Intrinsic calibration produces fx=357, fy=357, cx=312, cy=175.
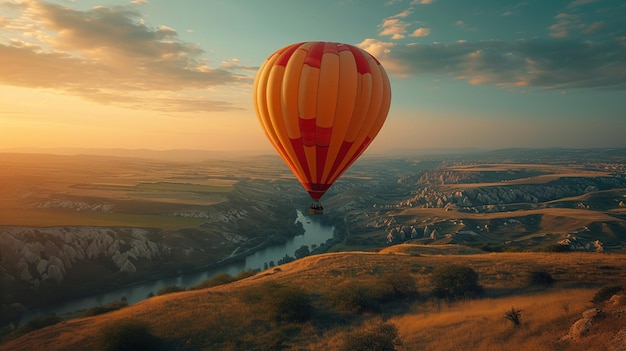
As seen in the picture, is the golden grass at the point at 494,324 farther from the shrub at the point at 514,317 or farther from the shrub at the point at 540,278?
the shrub at the point at 540,278

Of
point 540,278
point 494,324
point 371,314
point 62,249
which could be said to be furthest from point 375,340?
point 62,249

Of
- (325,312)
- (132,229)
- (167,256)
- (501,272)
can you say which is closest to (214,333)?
(325,312)

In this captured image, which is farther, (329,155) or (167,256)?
(167,256)

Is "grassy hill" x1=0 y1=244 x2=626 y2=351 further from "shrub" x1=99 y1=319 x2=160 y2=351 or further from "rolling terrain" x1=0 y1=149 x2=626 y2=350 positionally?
"rolling terrain" x1=0 y1=149 x2=626 y2=350

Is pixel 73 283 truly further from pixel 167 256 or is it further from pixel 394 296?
pixel 394 296

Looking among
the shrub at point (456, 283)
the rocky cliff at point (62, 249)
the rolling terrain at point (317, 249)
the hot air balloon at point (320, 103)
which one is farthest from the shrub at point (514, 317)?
the rocky cliff at point (62, 249)

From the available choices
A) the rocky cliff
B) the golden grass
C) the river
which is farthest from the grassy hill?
the rocky cliff
